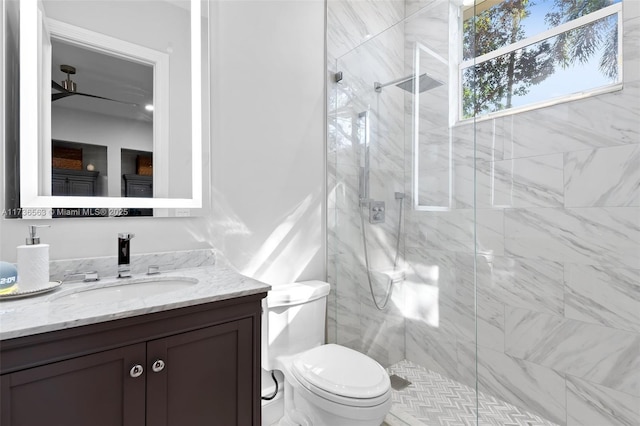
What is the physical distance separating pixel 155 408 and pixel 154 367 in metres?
0.11

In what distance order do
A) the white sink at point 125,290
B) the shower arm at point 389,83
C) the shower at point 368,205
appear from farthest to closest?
1. the shower at point 368,205
2. the shower arm at point 389,83
3. the white sink at point 125,290

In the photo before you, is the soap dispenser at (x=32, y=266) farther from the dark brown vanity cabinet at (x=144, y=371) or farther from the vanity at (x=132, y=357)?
the dark brown vanity cabinet at (x=144, y=371)

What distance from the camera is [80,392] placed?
793 millimetres

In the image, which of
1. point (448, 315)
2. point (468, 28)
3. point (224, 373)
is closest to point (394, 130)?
point (468, 28)

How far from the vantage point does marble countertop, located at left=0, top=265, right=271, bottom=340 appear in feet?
2.45

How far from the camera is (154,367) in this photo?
2.90 feet

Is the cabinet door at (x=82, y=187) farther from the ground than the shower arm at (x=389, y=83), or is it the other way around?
the shower arm at (x=389, y=83)

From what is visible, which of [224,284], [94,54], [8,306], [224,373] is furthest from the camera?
[94,54]

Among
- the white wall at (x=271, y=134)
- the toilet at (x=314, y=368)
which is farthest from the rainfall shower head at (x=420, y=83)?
the toilet at (x=314, y=368)

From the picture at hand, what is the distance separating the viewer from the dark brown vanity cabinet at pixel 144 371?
29.1 inches

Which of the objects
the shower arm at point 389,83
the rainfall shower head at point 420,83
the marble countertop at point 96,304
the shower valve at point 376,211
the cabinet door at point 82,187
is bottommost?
the marble countertop at point 96,304

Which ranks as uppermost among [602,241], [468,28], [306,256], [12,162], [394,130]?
[468,28]

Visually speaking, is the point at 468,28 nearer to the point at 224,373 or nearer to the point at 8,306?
the point at 224,373

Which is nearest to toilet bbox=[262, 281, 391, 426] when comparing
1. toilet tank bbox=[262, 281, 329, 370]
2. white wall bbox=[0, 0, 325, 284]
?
toilet tank bbox=[262, 281, 329, 370]
